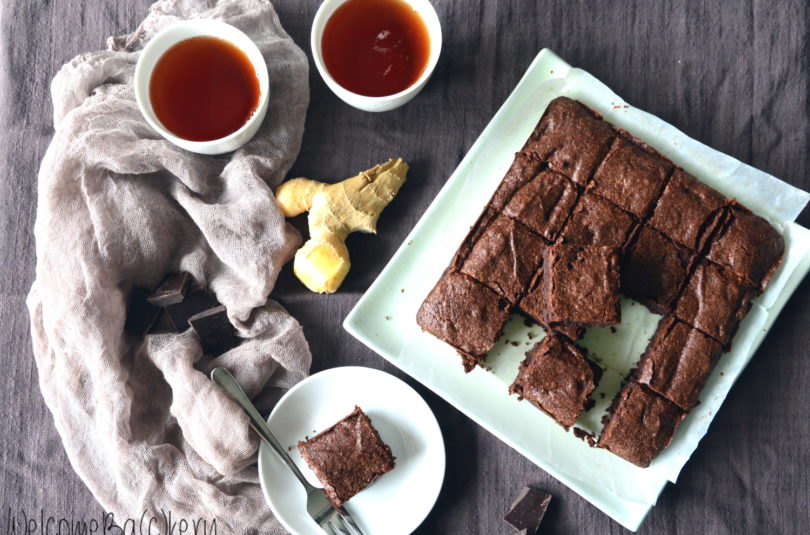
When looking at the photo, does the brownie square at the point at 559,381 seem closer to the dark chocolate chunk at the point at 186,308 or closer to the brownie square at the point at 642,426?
the brownie square at the point at 642,426

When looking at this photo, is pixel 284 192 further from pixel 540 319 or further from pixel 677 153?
pixel 677 153

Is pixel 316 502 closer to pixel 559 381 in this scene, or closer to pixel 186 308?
pixel 186 308

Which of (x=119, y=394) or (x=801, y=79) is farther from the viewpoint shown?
(x=801, y=79)

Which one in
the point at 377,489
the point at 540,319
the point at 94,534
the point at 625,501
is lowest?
the point at 94,534

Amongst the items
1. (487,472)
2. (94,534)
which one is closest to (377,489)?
(487,472)

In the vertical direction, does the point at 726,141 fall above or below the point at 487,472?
above

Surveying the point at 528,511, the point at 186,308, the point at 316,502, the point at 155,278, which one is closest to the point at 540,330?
the point at 528,511

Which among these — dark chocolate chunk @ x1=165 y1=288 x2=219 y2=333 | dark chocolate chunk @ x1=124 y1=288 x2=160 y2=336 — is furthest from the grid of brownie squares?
dark chocolate chunk @ x1=124 y1=288 x2=160 y2=336
